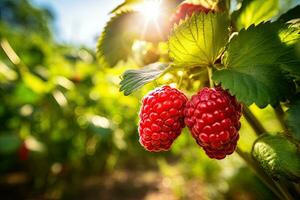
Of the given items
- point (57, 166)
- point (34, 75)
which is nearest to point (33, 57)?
point (34, 75)

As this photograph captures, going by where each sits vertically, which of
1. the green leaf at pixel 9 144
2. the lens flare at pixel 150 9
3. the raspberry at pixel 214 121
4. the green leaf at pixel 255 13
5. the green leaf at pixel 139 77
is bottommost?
the raspberry at pixel 214 121

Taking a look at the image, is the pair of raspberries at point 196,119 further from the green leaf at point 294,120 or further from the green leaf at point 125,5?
the green leaf at point 125,5

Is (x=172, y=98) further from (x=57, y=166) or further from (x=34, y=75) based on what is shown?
(x=57, y=166)

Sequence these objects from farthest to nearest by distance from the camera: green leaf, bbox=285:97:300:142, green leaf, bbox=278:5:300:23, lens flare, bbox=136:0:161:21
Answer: lens flare, bbox=136:0:161:21, green leaf, bbox=278:5:300:23, green leaf, bbox=285:97:300:142

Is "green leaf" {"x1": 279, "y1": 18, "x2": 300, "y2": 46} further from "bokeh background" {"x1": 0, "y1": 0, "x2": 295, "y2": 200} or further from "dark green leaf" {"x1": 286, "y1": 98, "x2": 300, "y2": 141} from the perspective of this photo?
"bokeh background" {"x1": 0, "y1": 0, "x2": 295, "y2": 200}

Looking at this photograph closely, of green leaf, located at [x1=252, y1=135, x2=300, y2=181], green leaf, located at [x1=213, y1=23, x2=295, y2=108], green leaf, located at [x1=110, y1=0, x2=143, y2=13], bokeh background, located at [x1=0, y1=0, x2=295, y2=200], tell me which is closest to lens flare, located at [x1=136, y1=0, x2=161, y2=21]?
green leaf, located at [x1=110, y1=0, x2=143, y2=13]

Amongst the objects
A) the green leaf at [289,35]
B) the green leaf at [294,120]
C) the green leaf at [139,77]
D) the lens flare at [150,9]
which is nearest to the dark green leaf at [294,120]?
the green leaf at [294,120]
